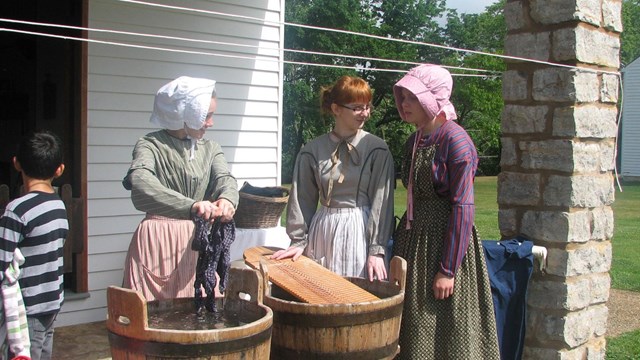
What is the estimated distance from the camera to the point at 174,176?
106 inches

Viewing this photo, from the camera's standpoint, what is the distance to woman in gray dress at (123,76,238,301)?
8.63 ft

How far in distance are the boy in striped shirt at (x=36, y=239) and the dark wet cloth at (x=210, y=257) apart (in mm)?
652

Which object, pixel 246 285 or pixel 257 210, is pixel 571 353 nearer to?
pixel 246 285

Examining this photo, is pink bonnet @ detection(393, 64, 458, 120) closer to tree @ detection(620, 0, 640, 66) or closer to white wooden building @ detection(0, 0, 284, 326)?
white wooden building @ detection(0, 0, 284, 326)

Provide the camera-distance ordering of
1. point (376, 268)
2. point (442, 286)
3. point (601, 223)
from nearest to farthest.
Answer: point (442, 286) < point (376, 268) < point (601, 223)

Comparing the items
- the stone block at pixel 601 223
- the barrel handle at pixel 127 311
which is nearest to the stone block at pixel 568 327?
the stone block at pixel 601 223

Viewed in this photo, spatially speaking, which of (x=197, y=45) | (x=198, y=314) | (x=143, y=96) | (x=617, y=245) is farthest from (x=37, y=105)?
(x=617, y=245)

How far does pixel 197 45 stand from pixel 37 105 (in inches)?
58.8

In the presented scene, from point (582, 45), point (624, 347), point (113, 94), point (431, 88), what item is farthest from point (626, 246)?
point (431, 88)

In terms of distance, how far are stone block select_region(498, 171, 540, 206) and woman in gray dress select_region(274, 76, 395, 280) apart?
35.8 inches

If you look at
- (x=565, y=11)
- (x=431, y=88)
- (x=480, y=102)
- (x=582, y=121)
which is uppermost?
(x=480, y=102)

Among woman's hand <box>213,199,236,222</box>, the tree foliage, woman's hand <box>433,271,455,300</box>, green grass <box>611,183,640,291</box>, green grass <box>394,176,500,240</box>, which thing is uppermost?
the tree foliage

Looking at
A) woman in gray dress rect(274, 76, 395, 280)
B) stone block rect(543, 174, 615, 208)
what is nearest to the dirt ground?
woman in gray dress rect(274, 76, 395, 280)

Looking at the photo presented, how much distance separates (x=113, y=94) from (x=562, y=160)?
141 inches
